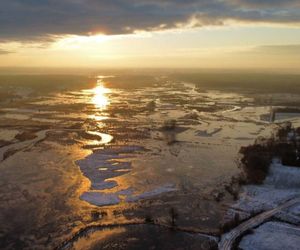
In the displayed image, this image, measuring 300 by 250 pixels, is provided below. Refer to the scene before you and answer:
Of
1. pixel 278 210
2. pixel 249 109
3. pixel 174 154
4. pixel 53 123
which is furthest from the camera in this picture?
pixel 249 109

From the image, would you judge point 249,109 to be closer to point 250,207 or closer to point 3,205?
point 250,207

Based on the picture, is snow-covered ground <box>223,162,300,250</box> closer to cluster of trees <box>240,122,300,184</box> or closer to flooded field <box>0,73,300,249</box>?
cluster of trees <box>240,122,300,184</box>

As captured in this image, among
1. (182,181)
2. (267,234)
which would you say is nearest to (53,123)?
(182,181)

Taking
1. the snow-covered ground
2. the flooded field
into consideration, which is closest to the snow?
the snow-covered ground

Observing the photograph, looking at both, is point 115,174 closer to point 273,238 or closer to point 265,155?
point 265,155

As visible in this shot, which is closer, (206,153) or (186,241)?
(186,241)

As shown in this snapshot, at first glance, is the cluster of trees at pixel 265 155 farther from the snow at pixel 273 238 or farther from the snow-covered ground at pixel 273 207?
the snow at pixel 273 238
